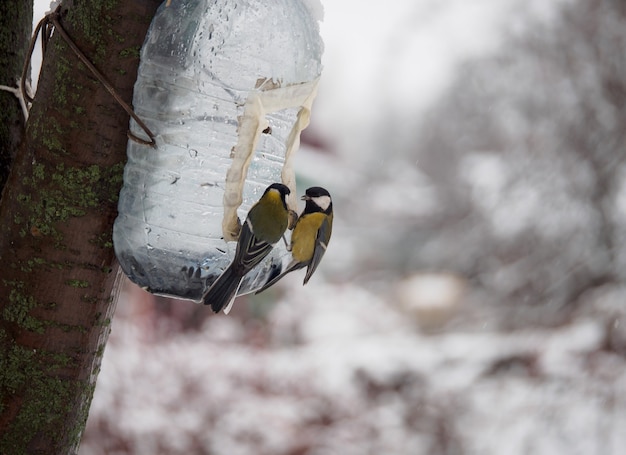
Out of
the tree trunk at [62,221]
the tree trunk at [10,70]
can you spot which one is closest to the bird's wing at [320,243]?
the tree trunk at [62,221]

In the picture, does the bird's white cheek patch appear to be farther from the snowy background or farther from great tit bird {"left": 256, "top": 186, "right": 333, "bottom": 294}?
the snowy background

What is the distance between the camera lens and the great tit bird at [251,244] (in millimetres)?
681

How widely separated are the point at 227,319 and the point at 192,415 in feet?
2.59

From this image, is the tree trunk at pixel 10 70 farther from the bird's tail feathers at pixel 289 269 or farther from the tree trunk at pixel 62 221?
the bird's tail feathers at pixel 289 269

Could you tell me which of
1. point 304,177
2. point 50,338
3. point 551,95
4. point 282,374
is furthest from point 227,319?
point 50,338

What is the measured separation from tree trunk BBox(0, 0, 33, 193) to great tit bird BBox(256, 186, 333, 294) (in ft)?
1.20

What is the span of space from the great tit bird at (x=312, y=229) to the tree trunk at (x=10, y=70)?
1.20 feet

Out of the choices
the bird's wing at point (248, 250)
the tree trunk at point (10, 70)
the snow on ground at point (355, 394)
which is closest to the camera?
the bird's wing at point (248, 250)

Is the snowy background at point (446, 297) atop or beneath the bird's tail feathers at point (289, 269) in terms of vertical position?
beneath

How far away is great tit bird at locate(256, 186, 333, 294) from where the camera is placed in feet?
2.47

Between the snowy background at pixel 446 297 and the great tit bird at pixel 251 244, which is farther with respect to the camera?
the snowy background at pixel 446 297

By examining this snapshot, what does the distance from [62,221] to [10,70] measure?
235mm

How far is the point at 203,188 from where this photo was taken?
0.78 meters

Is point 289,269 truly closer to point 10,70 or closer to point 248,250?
point 248,250
